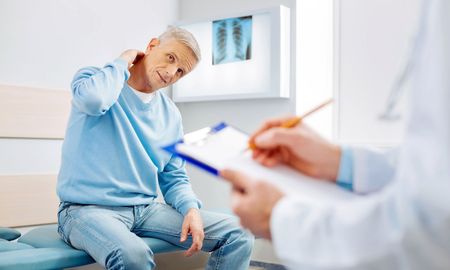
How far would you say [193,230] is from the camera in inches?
91.6

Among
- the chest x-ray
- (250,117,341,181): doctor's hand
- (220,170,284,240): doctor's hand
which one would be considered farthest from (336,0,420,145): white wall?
(220,170,284,240): doctor's hand

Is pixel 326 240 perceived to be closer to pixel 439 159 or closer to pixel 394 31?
pixel 439 159

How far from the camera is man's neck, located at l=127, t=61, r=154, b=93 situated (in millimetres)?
2486

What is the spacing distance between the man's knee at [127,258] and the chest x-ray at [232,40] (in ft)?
5.33

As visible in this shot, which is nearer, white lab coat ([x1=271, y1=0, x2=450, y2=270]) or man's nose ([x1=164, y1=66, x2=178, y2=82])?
white lab coat ([x1=271, y1=0, x2=450, y2=270])

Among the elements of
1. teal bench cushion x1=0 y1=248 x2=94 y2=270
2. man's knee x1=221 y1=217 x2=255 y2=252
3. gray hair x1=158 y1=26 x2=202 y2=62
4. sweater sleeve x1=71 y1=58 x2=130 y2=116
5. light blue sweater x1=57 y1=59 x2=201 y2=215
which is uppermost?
gray hair x1=158 y1=26 x2=202 y2=62

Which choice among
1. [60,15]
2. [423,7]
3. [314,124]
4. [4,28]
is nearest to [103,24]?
[60,15]

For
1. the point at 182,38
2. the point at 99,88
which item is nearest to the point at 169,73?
the point at 182,38

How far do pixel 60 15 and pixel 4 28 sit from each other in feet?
1.12

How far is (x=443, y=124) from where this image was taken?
30.6 inches

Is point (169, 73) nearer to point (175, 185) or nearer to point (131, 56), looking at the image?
point (131, 56)

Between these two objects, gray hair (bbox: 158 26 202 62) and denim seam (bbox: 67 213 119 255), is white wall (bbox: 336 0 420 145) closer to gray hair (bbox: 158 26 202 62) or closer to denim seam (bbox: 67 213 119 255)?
gray hair (bbox: 158 26 202 62)

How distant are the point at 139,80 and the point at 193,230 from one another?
0.66 m

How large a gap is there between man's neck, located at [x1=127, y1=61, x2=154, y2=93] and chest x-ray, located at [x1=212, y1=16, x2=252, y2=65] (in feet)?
3.35
